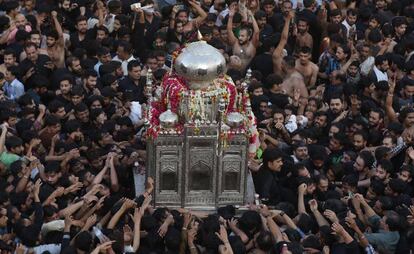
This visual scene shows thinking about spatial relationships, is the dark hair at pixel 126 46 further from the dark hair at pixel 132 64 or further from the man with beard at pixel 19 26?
the man with beard at pixel 19 26

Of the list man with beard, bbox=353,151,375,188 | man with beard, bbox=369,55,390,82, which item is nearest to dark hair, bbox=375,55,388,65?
man with beard, bbox=369,55,390,82

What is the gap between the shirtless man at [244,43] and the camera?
17250 mm

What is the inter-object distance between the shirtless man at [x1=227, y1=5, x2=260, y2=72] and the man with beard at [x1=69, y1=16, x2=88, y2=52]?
8.95 ft

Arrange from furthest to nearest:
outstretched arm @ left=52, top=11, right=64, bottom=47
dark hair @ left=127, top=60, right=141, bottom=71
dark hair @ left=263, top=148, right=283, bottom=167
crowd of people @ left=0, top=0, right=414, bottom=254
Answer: outstretched arm @ left=52, top=11, right=64, bottom=47 → dark hair @ left=127, top=60, right=141, bottom=71 → dark hair @ left=263, top=148, right=283, bottom=167 → crowd of people @ left=0, top=0, right=414, bottom=254

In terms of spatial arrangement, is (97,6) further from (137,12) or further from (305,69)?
(305,69)

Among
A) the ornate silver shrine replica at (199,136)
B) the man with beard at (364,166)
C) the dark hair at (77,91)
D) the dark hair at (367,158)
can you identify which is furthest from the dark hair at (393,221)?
the dark hair at (77,91)

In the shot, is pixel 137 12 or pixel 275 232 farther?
pixel 137 12

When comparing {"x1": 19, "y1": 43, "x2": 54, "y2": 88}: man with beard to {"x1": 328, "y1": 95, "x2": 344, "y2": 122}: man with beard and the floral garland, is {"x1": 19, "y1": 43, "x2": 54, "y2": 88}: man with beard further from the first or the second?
{"x1": 328, "y1": 95, "x2": 344, "y2": 122}: man with beard

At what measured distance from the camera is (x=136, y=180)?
14.0 metres

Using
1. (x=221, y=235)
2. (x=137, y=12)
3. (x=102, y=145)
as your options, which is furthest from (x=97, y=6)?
(x=221, y=235)

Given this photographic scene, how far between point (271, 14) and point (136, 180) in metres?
6.13

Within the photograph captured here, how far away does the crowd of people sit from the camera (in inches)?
481

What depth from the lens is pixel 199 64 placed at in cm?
1318

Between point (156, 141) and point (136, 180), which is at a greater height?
point (156, 141)
